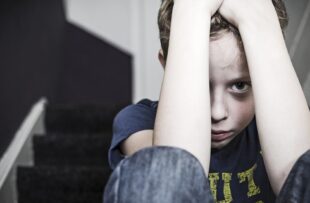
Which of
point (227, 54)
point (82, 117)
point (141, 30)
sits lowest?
point (82, 117)

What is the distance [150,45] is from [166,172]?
141 centimetres

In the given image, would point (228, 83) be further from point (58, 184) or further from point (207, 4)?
point (58, 184)

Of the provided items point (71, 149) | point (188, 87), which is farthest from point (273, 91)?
point (71, 149)

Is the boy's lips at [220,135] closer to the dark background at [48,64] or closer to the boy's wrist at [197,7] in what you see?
the boy's wrist at [197,7]

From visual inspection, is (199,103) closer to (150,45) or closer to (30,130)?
(30,130)

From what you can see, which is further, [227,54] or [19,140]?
[19,140]

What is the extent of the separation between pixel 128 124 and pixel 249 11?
0.88ft

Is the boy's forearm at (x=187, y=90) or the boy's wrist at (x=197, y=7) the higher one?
the boy's wrist at (x=197, y=7)

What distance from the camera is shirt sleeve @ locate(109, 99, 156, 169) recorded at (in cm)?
71

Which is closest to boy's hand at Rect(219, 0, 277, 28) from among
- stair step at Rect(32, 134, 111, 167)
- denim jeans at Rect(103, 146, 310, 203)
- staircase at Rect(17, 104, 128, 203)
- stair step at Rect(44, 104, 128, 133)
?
denim jeans at Rect(103, 146, 310, 203)

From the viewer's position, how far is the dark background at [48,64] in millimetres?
1445

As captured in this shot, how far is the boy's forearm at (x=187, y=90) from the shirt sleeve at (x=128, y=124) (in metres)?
0.15

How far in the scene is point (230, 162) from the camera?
77 centimetres

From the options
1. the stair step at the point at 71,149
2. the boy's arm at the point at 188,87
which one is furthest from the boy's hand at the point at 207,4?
the stair step at the point at 71,149
